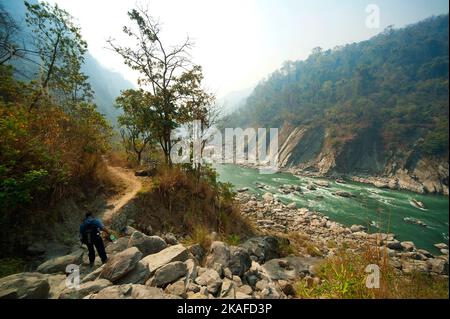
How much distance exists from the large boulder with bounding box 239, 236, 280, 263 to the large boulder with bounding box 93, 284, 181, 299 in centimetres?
487

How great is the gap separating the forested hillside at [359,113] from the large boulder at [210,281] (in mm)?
21518

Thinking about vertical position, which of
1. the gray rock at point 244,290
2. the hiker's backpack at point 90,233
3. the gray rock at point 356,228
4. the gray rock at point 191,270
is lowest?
the gray rock at point 356,228

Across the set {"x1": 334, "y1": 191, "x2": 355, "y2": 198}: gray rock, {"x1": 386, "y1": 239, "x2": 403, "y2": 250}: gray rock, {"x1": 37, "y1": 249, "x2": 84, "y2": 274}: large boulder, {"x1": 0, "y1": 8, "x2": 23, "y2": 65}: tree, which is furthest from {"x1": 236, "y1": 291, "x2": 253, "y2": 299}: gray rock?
{"x1": 334, "y1": 191, "x2": 355, "y2": 198}: gray rock

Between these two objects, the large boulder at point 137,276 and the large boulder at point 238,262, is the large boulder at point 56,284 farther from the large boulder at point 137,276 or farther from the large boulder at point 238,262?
the large boulder at point 238,262

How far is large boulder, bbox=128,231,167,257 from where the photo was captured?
14.9 feet

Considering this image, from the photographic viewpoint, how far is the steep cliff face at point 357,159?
26.7m

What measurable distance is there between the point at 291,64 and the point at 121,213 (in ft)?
336

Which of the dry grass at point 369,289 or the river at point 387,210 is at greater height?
the dry grass at point 369,289

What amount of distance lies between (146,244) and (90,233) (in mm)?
1177

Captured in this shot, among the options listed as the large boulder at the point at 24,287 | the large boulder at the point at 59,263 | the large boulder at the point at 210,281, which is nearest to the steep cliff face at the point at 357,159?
the large boulder at the point at 210,281

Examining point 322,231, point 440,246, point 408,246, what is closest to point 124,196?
point 322,231

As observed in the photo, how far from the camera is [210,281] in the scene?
3.42 metres
